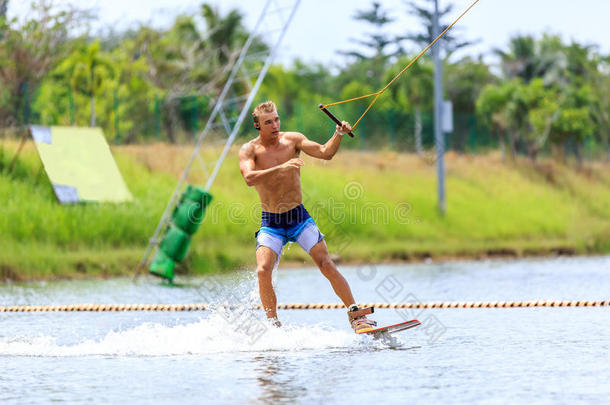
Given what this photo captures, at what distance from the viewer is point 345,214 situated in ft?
90.8

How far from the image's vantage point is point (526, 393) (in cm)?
730

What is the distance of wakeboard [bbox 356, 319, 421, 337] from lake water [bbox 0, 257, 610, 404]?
0.15 meters

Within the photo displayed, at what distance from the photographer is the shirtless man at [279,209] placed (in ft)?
32.4

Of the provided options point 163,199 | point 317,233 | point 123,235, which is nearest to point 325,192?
point 163,199

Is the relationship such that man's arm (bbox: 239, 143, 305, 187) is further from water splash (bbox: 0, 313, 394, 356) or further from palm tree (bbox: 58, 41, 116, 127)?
palm tree (bbox: 58, 41, 116, 127)

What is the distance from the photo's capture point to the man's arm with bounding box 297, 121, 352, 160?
957 centimetres

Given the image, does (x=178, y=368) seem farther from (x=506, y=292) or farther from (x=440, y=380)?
(x=506, y=292)

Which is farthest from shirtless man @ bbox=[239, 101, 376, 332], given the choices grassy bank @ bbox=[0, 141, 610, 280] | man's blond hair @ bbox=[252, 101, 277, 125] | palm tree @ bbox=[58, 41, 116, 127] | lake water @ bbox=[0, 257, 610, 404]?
palm tree @ bbox=[58, 41, 116, 127]

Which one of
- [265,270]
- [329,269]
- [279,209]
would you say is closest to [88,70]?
[279,209]

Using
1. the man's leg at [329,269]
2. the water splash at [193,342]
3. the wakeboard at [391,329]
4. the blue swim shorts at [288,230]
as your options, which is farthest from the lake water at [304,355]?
the blue swim shorts at [288,230]

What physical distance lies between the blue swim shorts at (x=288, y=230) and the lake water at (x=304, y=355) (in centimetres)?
81

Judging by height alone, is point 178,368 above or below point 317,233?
below

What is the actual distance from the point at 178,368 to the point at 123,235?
13.9 metres

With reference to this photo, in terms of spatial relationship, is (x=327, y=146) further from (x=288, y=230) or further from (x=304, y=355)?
(x=304, y=355)
